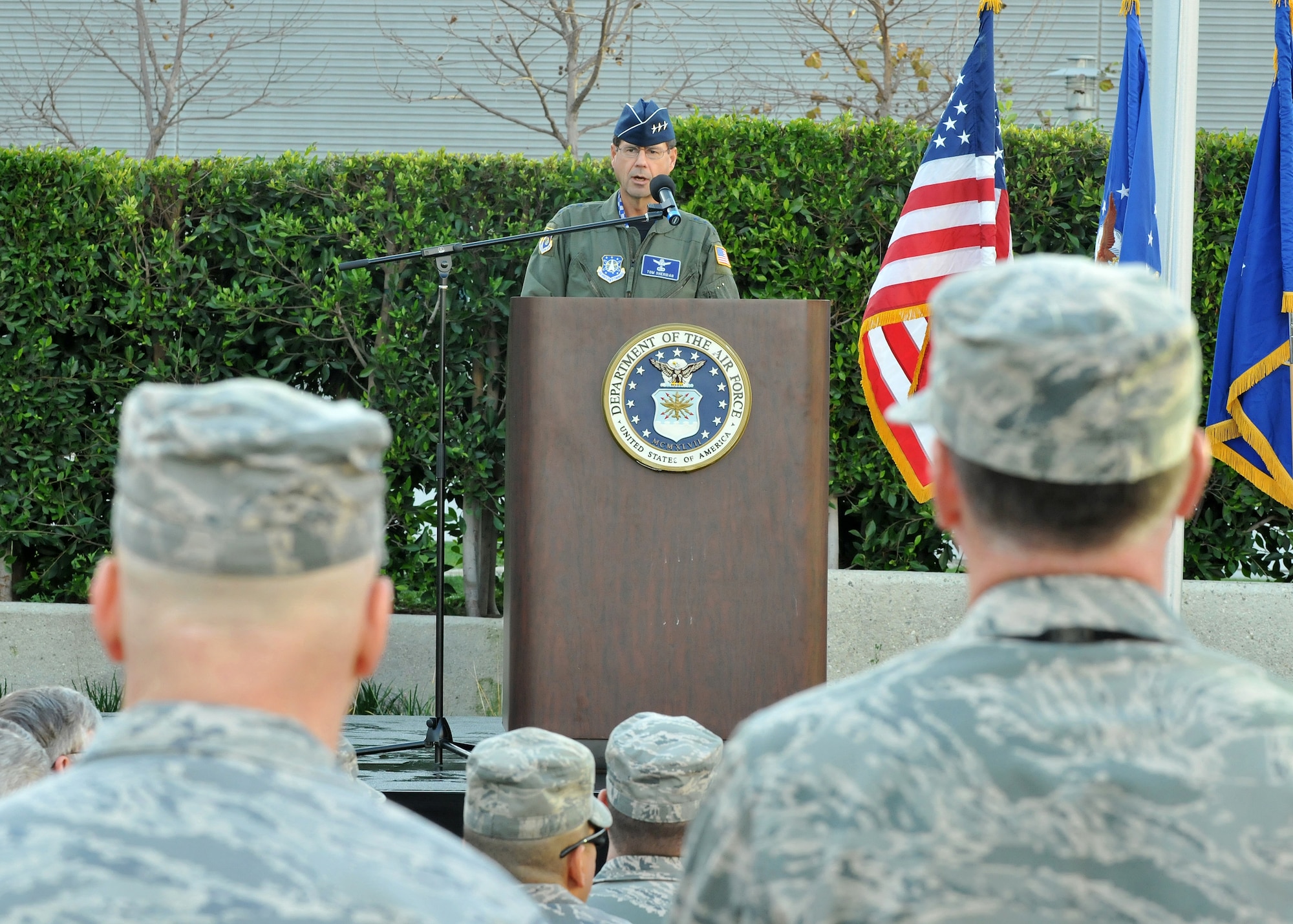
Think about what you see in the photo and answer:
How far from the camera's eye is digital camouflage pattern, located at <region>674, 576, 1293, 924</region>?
Answer: 1.15 metres

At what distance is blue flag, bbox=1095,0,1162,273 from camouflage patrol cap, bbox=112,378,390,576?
458cm

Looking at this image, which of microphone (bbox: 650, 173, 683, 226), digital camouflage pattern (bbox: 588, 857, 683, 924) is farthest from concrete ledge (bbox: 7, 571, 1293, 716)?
digital camouflage pattern (bbox: 588, 857, 683, 924)

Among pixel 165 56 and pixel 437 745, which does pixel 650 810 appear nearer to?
pixel 437 745

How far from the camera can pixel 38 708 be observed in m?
2.87

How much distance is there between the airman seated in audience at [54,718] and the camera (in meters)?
2.83

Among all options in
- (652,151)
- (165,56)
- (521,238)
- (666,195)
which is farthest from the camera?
(165,56)

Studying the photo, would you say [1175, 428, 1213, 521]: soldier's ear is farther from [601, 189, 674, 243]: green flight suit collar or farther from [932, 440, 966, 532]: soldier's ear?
[601, 189, 674, 243]: green flight suit collar

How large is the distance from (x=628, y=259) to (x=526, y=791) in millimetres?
3318

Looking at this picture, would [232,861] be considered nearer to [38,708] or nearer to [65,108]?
[38,708]

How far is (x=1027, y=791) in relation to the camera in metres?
1.15

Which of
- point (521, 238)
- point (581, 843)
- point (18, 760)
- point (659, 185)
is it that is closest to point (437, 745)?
point (521, 238)

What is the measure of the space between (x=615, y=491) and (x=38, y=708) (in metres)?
1.93

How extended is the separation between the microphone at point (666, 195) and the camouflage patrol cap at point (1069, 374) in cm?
318

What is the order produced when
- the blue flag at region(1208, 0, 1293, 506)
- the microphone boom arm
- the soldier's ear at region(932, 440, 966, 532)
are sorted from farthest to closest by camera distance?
the blue flag at region(1208, 0, 1293, 506) → the microphone boom arm → the soldier's ear at region(932, 440, 966, 532)
